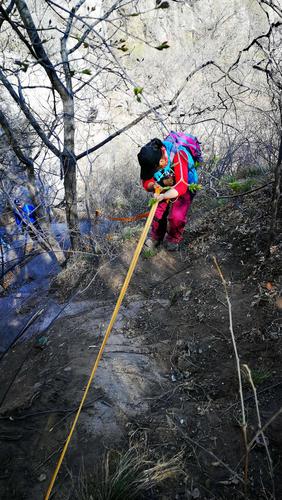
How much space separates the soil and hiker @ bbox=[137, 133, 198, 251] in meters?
0.60

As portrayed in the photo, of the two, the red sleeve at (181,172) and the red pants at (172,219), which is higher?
the red sleeve at (181,172)

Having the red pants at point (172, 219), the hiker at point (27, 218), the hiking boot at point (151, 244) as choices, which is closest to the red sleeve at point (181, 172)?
the red pants at point (172, 219)

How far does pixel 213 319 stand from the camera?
10.7 feet

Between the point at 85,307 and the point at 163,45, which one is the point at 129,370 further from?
the point at 163,45

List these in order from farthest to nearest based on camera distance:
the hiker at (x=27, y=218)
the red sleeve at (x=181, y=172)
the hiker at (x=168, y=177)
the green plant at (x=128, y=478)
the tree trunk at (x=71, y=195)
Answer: the tree trunk at (x=71, y=195)
the hiker at (x=27, y=218)
the red sleeve at (x=181, y=172)
the hiker at (x=168, y=177)
the green plant at (x=128, y=478)

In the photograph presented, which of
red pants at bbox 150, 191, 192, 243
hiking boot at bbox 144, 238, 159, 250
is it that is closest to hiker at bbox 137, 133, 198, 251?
red pants at bbox 150, 191, 192, 243

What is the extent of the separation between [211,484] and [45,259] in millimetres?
7882

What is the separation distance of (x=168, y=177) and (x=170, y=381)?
8.14 feet

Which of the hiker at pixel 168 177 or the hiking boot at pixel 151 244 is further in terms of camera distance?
the hiking boot at pixel 151 244

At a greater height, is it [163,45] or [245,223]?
[163,45]

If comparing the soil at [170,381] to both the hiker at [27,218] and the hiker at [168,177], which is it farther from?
the hiker at [27,218]

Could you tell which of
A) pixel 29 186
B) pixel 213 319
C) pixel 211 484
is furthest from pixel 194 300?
pixel 29 186

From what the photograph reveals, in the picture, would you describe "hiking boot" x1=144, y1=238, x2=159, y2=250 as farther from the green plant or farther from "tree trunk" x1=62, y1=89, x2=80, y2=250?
the green plant

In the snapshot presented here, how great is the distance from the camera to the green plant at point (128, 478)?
176cm
